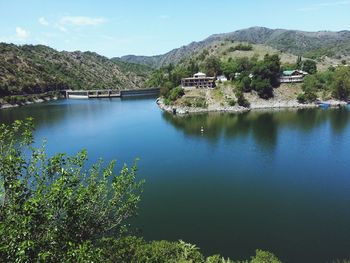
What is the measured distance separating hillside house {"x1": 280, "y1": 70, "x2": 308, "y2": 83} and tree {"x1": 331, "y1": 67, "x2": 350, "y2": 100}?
15812 mm

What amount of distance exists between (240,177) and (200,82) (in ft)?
337

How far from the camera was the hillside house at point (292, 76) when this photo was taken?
491 feet

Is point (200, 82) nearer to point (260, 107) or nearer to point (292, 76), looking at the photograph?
point (260, 107)

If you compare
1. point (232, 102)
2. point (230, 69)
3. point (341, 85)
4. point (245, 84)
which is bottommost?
point (232, 102)

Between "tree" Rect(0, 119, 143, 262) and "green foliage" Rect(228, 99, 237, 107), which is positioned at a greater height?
"tree" Rect(0, 119, 143, 262)


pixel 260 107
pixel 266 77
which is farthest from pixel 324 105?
pixel 266 77

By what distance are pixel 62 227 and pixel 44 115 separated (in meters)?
132

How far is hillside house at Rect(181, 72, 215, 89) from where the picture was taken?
15075cm

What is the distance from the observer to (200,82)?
501 ft

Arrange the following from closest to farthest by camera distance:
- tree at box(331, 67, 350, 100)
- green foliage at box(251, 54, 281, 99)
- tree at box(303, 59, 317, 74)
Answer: tree at box(331, 67, 350, 100) < green foliage at box(251, 54, 281, 99) < tree at box(303, 59, 317, 74)

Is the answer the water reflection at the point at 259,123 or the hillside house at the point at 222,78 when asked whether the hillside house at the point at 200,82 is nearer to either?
the hillside house at the point at 222,78

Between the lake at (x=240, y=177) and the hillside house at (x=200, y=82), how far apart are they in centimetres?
3974

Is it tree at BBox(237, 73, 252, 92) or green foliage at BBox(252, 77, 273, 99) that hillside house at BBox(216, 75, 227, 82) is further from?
green foliage at BBox(252, 77, 273, 99)

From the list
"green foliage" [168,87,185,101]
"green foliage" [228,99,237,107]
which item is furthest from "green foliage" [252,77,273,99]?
"green foliage" [168,87,185,101]
